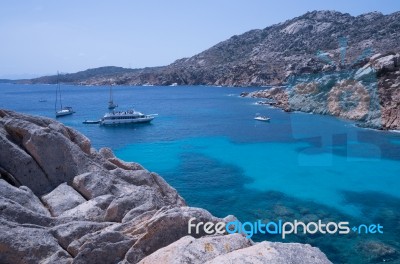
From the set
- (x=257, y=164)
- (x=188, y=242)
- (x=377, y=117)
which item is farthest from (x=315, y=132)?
(x=188, y=242)

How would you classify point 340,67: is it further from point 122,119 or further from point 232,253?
point 232,253

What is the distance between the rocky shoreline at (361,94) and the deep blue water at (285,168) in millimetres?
3802

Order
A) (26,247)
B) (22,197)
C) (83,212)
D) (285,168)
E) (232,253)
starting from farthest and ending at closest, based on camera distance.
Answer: (285,168), (83,212), (22,197), (26,247), (232,253)

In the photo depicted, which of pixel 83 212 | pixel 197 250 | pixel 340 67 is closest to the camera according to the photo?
pixel 197 250

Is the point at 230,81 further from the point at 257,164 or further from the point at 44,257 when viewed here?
the point at 44,257

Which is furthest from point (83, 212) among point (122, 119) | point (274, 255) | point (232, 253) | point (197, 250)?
point (122, 119)

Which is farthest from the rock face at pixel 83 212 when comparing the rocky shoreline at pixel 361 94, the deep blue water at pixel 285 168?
the rocky shoreline at pixel 361 94

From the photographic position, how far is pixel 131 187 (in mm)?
13242

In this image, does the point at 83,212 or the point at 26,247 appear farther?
the point at 83,212

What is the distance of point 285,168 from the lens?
3684cm

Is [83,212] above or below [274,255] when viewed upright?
below

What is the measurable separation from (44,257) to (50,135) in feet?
20.0

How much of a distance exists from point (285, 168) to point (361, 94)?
36.5 metres

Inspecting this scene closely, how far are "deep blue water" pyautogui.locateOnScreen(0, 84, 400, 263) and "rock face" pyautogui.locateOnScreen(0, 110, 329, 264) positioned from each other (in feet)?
40.2
